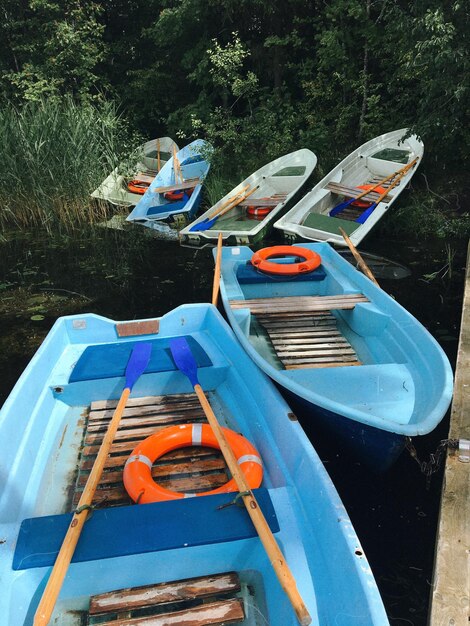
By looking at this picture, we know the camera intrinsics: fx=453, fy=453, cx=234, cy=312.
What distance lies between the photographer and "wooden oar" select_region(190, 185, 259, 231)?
7324 mm

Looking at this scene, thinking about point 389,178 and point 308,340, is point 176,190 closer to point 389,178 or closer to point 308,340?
point 389,178

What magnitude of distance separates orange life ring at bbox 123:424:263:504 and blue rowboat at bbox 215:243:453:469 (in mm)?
494

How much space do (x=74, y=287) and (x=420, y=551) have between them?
209 inches

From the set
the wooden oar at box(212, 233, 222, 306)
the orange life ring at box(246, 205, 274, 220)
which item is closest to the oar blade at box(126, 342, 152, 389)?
the wooden oar at box(212, 233, 222, 306)

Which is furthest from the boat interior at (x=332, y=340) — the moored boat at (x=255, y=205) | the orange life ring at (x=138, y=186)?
the orange life ring at (x=138, y=186)

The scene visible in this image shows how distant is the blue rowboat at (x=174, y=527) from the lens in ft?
6.20

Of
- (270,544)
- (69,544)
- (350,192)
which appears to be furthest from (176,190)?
(270,544)

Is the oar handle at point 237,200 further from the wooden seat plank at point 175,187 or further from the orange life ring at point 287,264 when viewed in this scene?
the orange life ring at point 287,264

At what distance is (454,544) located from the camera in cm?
202

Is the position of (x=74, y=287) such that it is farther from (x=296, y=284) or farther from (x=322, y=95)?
(x=322, y=95)

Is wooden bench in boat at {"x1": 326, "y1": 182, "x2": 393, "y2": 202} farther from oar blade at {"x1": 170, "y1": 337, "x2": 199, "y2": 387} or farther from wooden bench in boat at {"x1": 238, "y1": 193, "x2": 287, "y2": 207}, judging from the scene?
oar blade at {"x1": 170, "y1": 337, "x2": 199, "y2": 387}

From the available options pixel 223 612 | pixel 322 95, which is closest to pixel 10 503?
pixel 223 612

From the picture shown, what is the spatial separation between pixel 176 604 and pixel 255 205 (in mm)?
6758

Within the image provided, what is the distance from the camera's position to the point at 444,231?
292 inches
